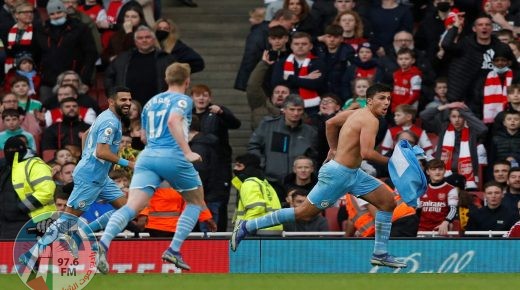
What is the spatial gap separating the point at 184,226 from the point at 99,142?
61.1 inches

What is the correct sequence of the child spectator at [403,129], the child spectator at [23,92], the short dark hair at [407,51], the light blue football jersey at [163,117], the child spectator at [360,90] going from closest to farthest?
the light blue football jersey at [163,117] → the child spectator at [403,129] → the child spectator at [360,90] → the short dark hair at [407,51] → the child spectator at [23,92]

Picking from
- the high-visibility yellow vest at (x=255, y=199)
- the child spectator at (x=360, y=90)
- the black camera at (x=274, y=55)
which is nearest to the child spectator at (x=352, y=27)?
the black camera at (x=274, y=55)

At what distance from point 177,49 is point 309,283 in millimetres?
8195

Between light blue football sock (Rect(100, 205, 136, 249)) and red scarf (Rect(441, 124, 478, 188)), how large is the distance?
20.3ft

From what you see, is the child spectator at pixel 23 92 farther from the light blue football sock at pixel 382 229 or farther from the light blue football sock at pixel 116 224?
the light blue football sock at pixel 382 229

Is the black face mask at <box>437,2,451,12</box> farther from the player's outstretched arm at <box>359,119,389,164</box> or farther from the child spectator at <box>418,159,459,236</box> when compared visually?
the player's outstretched arm at <box>359,119,389,164</box>

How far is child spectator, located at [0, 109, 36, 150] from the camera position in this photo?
21.6m

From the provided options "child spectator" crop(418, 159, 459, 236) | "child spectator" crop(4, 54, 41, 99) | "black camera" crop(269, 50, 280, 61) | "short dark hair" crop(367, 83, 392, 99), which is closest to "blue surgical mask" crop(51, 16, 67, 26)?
"child spectator" crop(4, 54, 41, 99)

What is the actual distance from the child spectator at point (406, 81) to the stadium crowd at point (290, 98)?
0.02m

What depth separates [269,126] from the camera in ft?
70.1

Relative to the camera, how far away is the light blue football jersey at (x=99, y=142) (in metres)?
17.4

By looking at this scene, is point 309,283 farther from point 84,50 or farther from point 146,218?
point 84,50

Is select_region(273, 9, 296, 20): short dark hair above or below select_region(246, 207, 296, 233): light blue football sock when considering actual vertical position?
above

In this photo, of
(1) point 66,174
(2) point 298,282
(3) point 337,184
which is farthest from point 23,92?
(2) point 298,282
